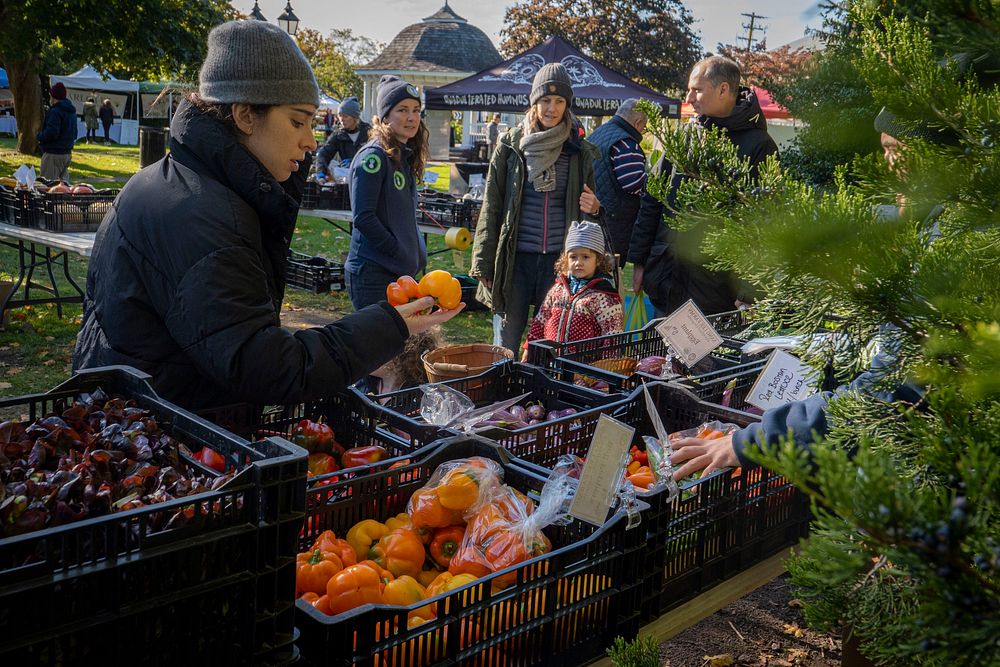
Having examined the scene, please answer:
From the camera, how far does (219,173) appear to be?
2.13 metres

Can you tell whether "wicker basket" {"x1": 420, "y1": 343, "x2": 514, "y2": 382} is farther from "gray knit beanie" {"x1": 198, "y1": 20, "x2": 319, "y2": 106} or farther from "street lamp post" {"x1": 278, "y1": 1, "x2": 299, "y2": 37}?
"street lamp post" {"x1": 278, "y1": 1, "x2": 299, "y2": 37}

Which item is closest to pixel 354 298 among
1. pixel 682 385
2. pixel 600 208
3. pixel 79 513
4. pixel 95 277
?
pixel 600 208

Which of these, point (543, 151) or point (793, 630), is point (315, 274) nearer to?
point (543, 151)

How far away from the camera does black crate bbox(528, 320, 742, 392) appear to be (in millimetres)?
3283

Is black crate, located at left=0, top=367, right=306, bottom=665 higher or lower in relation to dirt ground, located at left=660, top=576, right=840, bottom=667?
higher

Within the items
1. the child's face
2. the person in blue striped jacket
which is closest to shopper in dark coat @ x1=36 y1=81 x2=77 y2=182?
the person in blue striped jacket

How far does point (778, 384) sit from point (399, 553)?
1.51 m

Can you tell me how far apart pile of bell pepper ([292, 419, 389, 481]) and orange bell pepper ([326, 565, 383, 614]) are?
0.55 metres

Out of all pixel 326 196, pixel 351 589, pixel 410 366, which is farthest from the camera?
pixel 326 196

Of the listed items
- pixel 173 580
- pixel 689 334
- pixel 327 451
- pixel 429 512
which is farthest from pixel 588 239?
pixel 173 580

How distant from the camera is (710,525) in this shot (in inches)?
91.4

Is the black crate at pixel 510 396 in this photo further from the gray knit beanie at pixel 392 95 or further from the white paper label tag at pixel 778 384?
the gray knit beanie at pixel 392 95

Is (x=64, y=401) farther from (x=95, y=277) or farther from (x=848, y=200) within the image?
(x=848, y=200)

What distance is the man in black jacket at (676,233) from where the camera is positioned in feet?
14.9
